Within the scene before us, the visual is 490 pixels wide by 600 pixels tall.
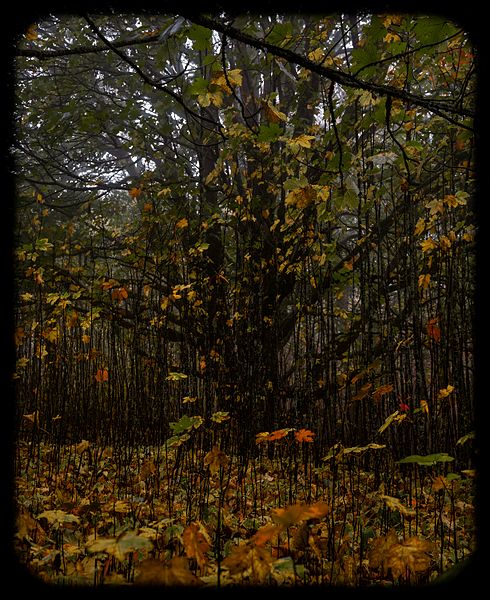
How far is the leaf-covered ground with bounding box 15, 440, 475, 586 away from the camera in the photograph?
80 centimetres

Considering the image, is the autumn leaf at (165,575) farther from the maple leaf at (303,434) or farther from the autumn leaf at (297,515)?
the maple leaf at (303,434)

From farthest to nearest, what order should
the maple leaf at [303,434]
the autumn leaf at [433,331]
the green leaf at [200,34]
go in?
the autumn leaf at [433,331], the maple leaf at [303,434], the green leaf at [200,34]

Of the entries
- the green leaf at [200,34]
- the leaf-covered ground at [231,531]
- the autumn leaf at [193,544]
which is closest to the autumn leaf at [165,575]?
the leaf-covered ground at [231,531]

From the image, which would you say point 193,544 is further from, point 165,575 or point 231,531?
point 231,531

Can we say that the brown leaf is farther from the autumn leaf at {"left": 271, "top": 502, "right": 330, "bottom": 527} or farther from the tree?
the tree

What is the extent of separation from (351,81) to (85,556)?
1.30 m

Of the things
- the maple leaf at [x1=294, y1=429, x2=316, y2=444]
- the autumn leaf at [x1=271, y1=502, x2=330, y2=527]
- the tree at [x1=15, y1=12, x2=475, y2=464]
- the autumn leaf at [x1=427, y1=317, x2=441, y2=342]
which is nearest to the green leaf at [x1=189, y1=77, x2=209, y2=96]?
the tree at [x1=15, y1=12, x2=475, y2=464]

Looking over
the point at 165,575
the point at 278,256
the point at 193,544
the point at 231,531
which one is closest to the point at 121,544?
the point at 165,575

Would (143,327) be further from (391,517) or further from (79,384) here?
(391,517)

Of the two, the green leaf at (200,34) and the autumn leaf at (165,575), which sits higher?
the green leaf at (200,34)

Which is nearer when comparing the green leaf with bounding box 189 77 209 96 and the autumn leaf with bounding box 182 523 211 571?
the autumn leaf with bounding box 182 523 211 571

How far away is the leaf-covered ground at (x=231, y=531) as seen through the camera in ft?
2.63

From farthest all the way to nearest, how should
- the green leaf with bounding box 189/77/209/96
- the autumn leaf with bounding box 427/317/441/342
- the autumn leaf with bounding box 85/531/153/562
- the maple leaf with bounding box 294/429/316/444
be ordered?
the autumn leaf with bounding box 427/317/441/342, the maple leaf with bounding box 294/429/316/444, the green leaf with bounding box 189/77/209/96, the autumn leaf with bounding box 85/531/153/562

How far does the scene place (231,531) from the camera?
4.57 feet
